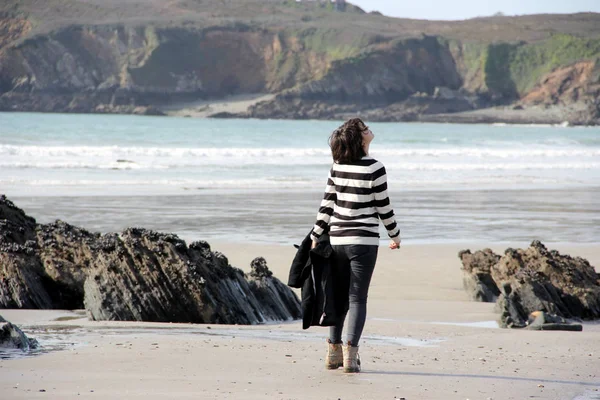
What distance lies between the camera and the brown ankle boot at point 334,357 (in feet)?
16.8

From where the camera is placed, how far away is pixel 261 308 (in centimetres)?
723

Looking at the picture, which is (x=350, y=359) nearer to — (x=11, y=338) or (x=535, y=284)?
(x=11, y=338)

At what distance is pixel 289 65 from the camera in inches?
6777

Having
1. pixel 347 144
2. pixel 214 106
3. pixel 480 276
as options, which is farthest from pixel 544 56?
pixel 347 144

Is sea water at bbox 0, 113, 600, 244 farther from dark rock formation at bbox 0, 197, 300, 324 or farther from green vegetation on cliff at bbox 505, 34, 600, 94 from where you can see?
green vegetation on cliff at bbox 505, 34, 600, 94

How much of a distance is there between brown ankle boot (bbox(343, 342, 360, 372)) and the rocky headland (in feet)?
441

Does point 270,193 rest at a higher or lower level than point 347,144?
lower

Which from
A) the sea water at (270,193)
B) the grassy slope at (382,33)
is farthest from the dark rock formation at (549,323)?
the grassy slope at (382,33)

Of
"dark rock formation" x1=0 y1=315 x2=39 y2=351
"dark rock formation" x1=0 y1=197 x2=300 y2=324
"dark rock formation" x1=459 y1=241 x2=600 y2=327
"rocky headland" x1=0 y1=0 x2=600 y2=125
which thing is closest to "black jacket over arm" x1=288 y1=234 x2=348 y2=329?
"dark rock formation" x1=0 y1=315 x2=39 y2=351

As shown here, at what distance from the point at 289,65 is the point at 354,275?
169 m

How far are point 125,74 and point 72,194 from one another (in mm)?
141283

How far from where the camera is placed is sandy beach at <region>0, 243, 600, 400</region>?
442 centimetres

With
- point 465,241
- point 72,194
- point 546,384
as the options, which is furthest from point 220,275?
point 72,194

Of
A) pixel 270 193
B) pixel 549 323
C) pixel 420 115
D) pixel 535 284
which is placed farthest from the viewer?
pixel 420 115
